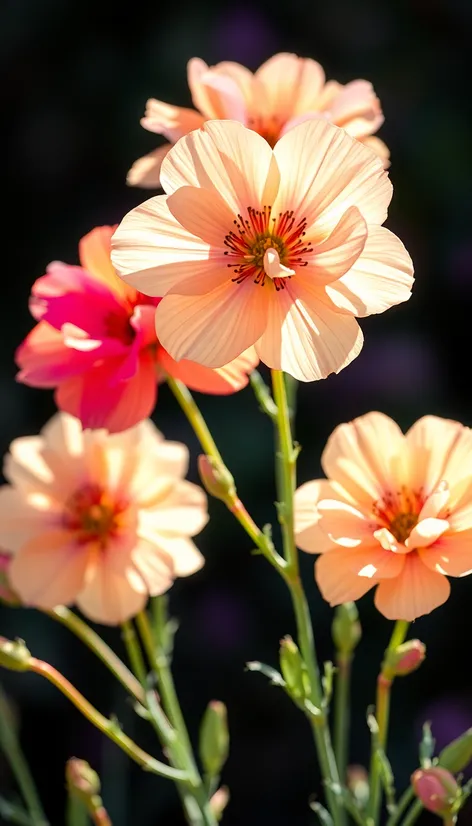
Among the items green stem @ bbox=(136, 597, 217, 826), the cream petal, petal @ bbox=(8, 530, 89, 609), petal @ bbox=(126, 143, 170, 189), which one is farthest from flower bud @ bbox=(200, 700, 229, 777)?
petal @ bbox=(126, 143, 170, 189)

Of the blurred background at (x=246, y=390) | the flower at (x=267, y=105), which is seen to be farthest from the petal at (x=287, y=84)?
the blurred background at (x=246, y=390)

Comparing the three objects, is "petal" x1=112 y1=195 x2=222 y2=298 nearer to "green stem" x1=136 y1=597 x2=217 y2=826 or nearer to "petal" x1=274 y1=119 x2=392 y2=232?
"petal" x1=274 y1=119 x2=392 y2=232

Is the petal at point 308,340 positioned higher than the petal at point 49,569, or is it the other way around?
the petal at point 308,340

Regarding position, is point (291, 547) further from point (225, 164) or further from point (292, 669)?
point (225, 164)

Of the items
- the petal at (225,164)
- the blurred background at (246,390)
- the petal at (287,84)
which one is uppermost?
the petal at (287,84)

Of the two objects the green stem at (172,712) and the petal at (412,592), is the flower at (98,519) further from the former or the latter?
the petal at (412,592)

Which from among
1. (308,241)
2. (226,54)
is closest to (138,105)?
(226,54)

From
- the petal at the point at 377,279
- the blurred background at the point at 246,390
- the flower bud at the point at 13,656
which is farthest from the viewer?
the blurred background at the point at 246,390
